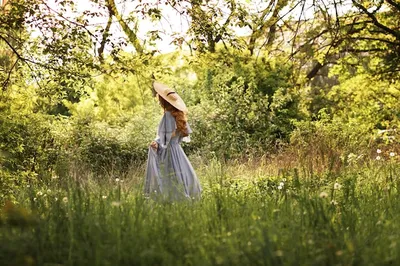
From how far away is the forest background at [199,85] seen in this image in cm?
789

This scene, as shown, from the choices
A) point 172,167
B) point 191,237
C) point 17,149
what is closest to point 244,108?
point 172,167

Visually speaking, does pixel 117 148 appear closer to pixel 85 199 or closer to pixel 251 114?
pixel 251 114

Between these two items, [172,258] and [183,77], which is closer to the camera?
[172,258]

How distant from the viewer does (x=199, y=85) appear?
17672mm

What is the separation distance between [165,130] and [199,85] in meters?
9.34

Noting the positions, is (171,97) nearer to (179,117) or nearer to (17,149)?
(179,117)

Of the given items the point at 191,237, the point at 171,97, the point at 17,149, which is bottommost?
the point at 191,237

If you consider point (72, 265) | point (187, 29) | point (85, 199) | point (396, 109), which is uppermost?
point (187, 29)

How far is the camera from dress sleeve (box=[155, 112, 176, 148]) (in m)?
8.40

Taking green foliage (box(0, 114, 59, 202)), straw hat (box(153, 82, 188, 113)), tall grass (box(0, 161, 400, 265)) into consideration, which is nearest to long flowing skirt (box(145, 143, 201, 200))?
straw hat (box(153, 82, 188, 113))

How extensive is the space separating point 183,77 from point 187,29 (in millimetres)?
10454

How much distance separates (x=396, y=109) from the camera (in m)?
15.0

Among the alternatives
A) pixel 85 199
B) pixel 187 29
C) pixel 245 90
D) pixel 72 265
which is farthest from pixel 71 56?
pixel 245 90

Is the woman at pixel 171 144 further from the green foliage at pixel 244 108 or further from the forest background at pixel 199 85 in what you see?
the green foliage at pixel 244 108
